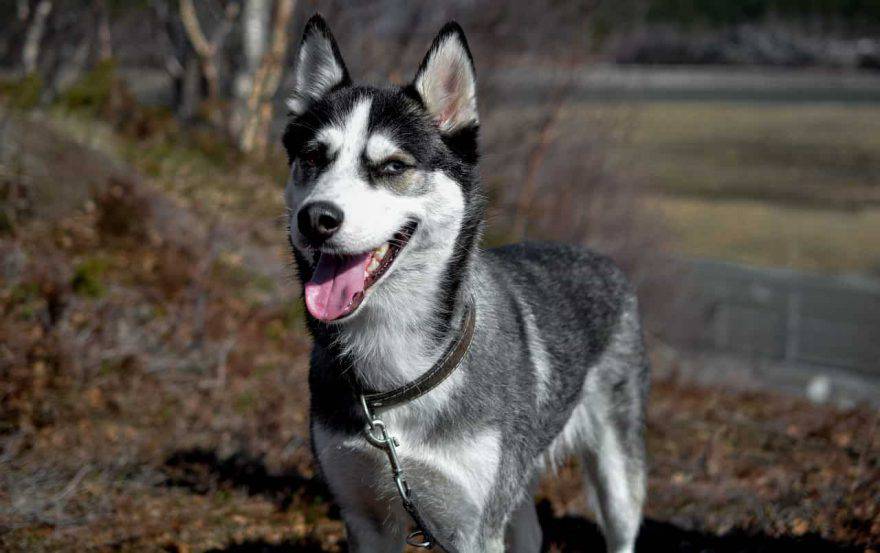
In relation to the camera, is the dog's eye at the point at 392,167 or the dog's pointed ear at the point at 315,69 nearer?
the dog's eye at the point at 392,167

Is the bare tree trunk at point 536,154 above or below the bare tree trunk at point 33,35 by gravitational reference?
below

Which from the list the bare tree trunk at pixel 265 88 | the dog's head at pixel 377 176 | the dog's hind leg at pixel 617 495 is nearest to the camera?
the dog's head at pixel 377 176

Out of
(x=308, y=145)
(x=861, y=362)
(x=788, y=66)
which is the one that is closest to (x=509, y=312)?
(x=308, y=145)

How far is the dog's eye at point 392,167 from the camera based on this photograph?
3.58 metres

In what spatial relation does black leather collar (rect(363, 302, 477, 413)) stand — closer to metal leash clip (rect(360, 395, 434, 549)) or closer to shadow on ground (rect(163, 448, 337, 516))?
metal leash clip (rect(360, 395, 434, 549))

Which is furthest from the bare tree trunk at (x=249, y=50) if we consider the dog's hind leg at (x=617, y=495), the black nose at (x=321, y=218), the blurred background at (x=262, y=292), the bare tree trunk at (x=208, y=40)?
the black nose at (x=321, y=218)

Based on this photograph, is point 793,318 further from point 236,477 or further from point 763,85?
point 763,85

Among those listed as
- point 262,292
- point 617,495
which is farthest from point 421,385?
point 262,292

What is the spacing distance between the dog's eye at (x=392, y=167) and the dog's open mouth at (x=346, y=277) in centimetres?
23

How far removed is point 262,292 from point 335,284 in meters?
6.17

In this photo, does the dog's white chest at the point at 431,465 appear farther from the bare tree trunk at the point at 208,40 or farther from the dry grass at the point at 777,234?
the dry grass at the point at 777,234

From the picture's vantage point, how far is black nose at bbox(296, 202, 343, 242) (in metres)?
3.23

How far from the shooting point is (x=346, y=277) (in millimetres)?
3463

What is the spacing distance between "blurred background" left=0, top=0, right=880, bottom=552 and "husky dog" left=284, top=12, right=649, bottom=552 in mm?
1672
